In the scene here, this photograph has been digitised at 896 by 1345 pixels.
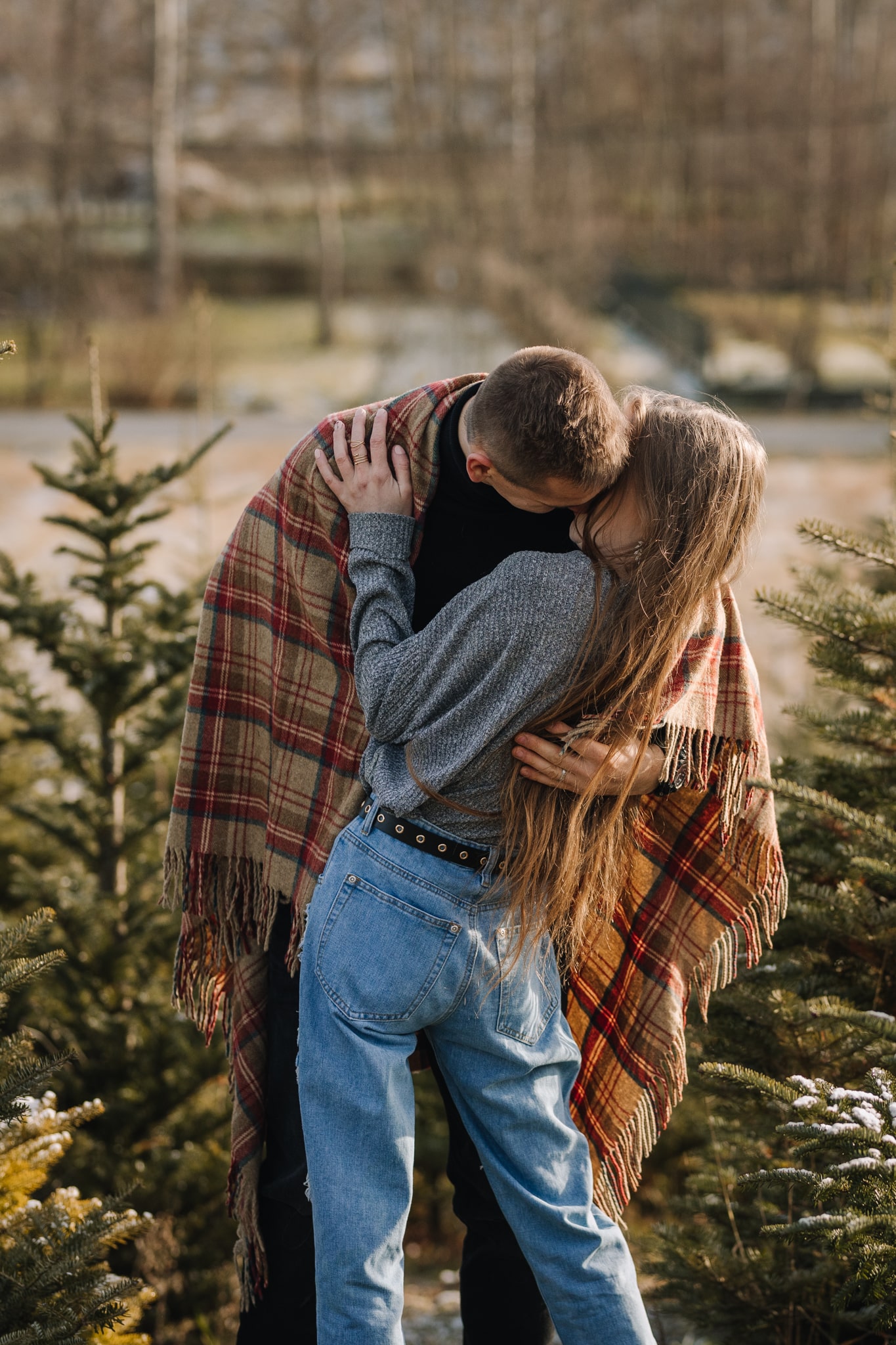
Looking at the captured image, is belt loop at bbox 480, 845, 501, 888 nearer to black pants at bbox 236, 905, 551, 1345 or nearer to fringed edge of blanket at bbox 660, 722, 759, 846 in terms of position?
fringed edge of blanket at bbox 660, 722, 759, 846

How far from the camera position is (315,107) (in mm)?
23188

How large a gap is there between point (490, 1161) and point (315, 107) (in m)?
24.4

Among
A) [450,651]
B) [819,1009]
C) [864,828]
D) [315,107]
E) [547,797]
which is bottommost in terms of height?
[819,1009]

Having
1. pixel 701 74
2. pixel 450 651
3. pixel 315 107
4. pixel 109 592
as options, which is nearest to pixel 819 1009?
pixel 450 651

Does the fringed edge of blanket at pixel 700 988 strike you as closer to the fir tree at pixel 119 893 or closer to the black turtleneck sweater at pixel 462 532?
the black turtleneck sweater at pixel 462 532

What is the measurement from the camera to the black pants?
217cm

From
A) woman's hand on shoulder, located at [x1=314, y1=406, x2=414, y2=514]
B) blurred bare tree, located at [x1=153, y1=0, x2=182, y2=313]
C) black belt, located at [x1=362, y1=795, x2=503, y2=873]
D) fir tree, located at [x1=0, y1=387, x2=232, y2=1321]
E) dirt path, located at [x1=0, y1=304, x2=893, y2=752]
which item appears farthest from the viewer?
blurred bare tree, located at [x1=153, y1=0, x2=182, y2=313]

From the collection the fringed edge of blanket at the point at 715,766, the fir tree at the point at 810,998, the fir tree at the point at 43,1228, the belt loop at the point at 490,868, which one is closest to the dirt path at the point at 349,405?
the fir tree at the point at 810,998

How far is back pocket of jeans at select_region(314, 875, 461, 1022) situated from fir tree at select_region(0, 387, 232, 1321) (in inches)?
65.3

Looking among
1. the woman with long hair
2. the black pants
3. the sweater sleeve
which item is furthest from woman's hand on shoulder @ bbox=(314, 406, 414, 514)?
the black pants

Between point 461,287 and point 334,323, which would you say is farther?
point 334,323

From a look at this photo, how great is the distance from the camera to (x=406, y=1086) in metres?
1.87

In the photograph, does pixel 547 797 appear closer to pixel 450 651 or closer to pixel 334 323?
pixel 450 651

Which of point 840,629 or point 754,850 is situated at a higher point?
point 840,629
